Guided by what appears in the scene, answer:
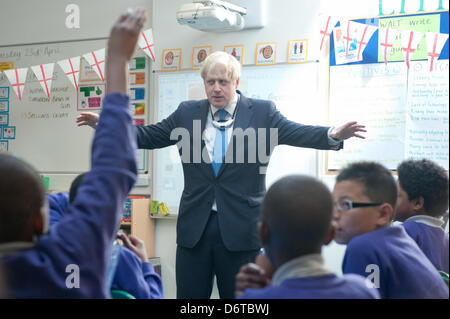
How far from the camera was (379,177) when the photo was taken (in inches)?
64.9

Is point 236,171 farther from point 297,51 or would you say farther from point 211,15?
point 297,51

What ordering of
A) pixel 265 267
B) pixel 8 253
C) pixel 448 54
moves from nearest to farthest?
pixel 8 253 → pixel 265 267 → pixel 448 54

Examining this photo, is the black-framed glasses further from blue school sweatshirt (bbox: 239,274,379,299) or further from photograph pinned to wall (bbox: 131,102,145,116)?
photograph pinned to wall (bbox: 131,102,145,116)

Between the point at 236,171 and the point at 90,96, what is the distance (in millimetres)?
2529

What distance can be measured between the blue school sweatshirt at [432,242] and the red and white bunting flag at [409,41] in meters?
1.68

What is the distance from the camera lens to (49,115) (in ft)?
15.2

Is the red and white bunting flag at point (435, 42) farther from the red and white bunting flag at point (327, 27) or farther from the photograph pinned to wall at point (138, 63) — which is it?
the photograph pinned to wall at point (138, 63)

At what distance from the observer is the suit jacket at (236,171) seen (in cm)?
233

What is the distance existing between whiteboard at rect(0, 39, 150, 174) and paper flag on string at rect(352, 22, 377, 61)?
2.11 meters

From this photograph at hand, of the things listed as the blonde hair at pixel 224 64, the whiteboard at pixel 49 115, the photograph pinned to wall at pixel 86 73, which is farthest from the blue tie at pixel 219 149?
the photograph pinned to wall at pixel 86 73

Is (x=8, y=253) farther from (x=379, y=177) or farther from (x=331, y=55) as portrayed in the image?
(x=331, y=55)

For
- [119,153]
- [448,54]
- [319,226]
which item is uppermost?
[448,54]
